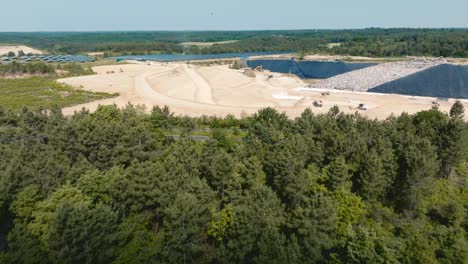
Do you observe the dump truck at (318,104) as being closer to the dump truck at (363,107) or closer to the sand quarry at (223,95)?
the sand quarry at (223,95)

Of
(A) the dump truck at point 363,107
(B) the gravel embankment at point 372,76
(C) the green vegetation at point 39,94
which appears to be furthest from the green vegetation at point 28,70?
(A) the dump truck at point 363,107

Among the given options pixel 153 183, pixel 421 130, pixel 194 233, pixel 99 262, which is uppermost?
pixel 421 130

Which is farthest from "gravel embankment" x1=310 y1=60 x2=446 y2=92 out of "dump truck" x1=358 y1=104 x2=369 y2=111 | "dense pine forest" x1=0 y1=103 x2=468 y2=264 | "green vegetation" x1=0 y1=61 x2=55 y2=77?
"green vegetation" x1=0 y1=61 x2=55 y2=77

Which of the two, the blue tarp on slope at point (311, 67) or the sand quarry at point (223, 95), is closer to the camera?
the sand quarry at point (223, 95)

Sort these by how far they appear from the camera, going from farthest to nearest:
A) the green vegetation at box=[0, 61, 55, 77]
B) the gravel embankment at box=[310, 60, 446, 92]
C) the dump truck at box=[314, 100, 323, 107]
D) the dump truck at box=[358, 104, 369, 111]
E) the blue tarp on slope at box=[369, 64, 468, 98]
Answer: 1. the green vegetation at box=[0, 61, 55, 77]
2. the gravel embankment at box=[310, 60, 446, 92]
3. the blue tarp on slope at box=[369, 64, 468, 98]
4. the dump truck at box=[314, 100, 323, 107]
5. the dump truck at box=[358, 104, 369, 111]

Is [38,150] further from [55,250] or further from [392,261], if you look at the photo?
[392,261]

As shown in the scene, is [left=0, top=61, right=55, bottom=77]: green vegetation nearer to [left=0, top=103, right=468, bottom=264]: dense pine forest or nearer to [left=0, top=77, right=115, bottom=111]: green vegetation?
[left=0, top=77, right=115, bottom=111]: green vegetation

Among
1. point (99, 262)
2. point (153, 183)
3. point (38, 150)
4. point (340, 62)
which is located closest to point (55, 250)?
point (99, 262)
